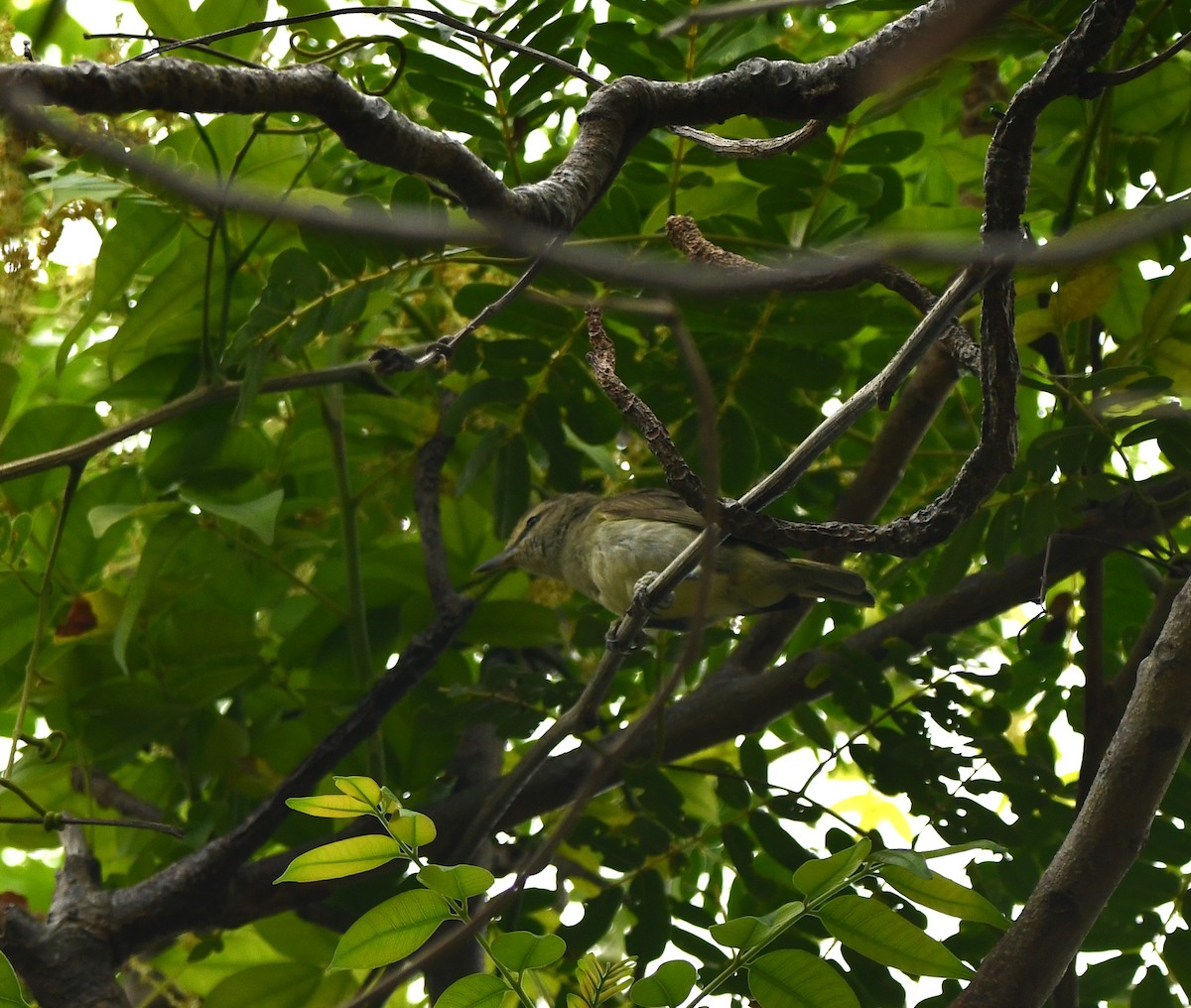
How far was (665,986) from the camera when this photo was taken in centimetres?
163

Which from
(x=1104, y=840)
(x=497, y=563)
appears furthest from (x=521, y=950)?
(x=497, y=563)

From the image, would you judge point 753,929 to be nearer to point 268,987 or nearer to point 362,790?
point 362,790

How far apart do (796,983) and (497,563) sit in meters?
1.79

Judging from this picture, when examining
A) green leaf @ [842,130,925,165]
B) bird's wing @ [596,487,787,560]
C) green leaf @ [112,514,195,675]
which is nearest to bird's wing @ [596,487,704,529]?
bird's wing @ [596,487,787,560]

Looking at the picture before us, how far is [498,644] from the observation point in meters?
3.14

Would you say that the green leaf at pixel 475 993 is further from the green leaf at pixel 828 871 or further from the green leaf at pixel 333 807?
the green leaf at pixel 828 871

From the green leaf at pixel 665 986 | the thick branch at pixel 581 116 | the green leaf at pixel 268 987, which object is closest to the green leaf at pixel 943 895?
the green leaf at pixel 665 986

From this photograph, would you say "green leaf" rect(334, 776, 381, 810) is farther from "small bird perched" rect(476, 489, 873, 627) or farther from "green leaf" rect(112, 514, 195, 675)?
"small bird perched" rect(476, 489, 873, 627)

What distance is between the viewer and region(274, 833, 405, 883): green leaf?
160 centimetres

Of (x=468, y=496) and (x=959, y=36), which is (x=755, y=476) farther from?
(x=959, y=36)

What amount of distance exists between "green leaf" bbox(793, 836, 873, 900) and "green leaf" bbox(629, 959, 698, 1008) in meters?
0.19

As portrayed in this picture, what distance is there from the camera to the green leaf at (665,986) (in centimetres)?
162

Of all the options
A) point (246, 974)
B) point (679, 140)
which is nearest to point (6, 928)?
point (246, 974)

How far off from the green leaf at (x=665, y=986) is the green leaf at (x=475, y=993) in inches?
7.0
